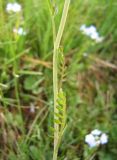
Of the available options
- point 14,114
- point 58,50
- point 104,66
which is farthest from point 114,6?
point 58,50

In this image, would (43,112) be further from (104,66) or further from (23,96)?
(104,66)

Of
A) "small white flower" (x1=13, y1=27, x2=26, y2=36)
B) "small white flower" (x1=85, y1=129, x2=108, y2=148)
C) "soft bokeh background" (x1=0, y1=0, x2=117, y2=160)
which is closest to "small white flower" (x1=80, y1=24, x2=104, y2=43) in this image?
"soft bokeh background" (x1=0, y1=0, x2=117, y2=160)

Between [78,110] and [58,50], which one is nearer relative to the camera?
[58,50]

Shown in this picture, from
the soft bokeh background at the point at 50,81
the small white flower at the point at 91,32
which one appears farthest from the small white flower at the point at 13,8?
the small white flower at the point at 91,32

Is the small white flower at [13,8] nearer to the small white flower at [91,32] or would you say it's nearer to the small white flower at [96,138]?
the small white flower at [91,32]

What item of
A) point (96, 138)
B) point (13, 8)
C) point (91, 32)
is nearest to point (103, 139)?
point (96, 138)

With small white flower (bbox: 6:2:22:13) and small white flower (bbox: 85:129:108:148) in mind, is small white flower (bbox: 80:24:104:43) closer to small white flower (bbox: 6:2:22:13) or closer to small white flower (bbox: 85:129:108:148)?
small white flower (bbox: 6:2:22:13)

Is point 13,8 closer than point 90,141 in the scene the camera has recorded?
No

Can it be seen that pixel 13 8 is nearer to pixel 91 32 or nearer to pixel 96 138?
pixel 91 32
